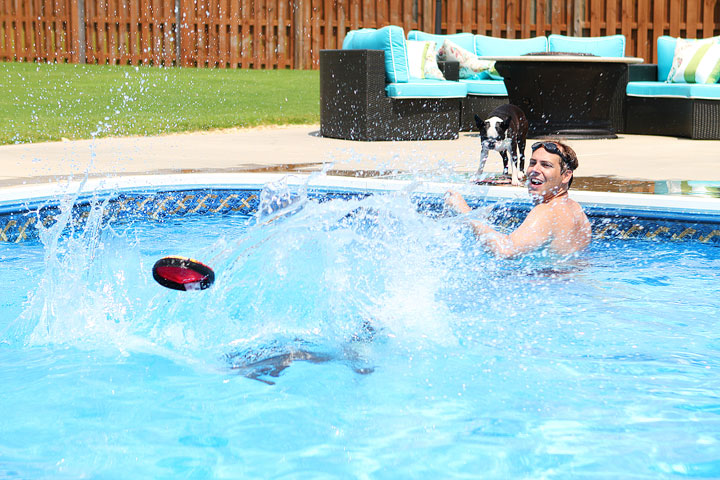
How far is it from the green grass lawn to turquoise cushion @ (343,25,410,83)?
69.8 inches

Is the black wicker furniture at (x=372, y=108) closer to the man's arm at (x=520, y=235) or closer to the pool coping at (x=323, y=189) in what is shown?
the pool coping at (x=323, y=189)

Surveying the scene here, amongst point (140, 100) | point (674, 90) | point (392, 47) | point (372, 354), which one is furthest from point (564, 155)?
point (140, 100)

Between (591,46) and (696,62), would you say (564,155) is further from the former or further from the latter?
(591,46)

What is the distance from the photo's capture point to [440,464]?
7.70 feet

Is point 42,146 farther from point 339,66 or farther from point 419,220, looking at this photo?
point 419,220

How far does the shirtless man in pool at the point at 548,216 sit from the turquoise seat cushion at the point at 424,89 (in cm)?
522

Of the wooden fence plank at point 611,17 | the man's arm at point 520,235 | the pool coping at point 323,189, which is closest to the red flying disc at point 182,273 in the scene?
the man's arm at point 520,235

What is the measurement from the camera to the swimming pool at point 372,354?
7.94 ft

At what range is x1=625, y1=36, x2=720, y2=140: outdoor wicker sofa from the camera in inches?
352

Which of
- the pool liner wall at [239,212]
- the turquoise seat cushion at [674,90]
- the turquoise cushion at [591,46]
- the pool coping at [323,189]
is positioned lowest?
the pool liner wall at [239,212]

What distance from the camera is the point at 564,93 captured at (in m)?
9.05

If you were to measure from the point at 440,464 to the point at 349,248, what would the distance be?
143cm

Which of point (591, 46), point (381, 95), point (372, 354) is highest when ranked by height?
point (591, 46)

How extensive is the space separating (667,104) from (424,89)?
2.64m
